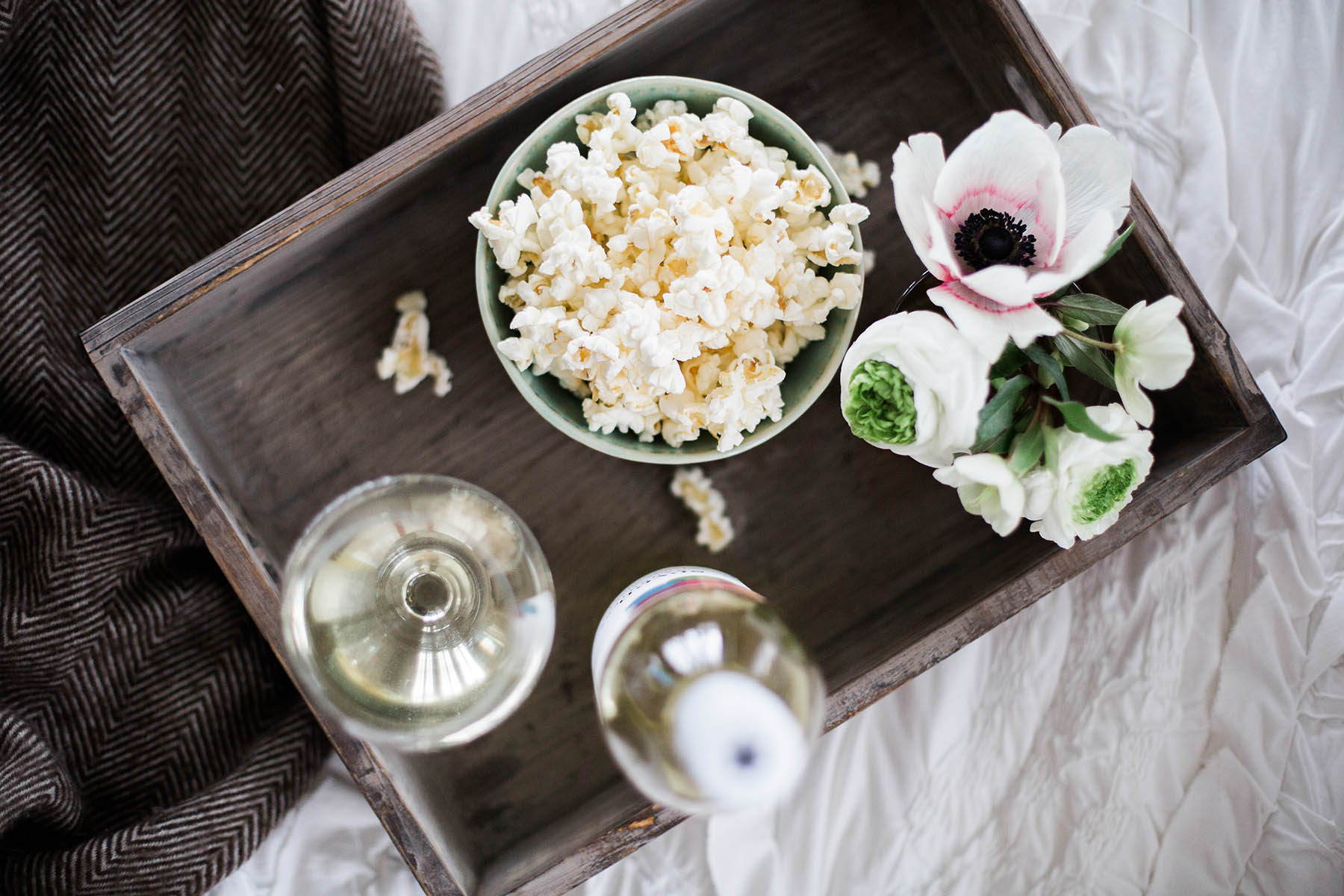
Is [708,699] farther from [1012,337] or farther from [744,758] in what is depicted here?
[1012,337]

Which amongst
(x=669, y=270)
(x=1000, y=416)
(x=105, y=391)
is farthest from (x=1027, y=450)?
(x=105, y=391)

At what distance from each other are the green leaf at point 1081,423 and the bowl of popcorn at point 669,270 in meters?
0.16

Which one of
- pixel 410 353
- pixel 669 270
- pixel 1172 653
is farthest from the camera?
Answer: pixel 1172 653

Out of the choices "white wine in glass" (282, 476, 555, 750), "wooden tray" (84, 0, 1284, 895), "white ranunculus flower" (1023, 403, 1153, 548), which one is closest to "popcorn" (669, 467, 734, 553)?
"wooden tray" (84, 0, 1284, 895)

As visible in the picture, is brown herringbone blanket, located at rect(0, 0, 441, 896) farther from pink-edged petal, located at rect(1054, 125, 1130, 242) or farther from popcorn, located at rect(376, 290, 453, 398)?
pink-edged petal, located at rect(1054, 125, 1130, 242)

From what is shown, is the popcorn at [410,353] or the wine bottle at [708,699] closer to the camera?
the wine bottle at [708,699]

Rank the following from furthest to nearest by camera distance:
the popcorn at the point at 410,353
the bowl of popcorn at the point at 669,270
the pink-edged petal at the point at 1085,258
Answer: the popcorn at the point at 410,353 < the bowl of popcorn at the point at 669,270 < the pink-edged petal at the point at 1085,258

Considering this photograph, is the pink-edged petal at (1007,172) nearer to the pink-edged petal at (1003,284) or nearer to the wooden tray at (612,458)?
the pink-edged petal at (1003,284)

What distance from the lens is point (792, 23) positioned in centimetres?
68

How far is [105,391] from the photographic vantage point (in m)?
0.74

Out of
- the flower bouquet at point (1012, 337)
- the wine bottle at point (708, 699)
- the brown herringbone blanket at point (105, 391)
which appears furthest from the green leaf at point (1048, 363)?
the brown herringbone blanket at point (105, 391)

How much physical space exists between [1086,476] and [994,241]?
141 millimetres

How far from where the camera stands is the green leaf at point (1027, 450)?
0.51m

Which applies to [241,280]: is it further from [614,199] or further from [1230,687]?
[1230,687]
